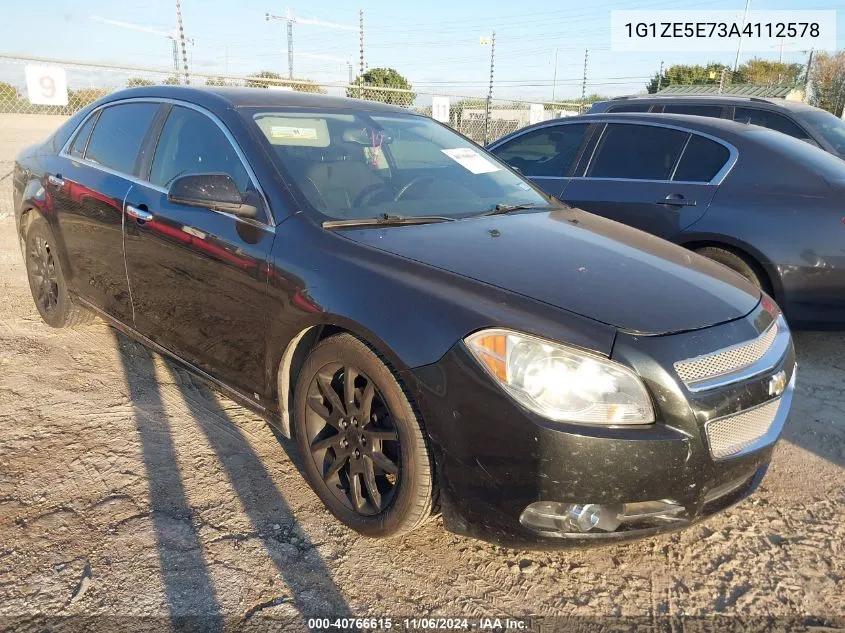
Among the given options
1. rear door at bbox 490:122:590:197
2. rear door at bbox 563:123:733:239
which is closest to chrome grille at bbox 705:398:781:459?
rear door at bbox 563:123:733:239

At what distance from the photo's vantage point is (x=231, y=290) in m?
2.83

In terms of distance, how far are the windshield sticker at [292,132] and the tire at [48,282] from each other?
6.57 feet

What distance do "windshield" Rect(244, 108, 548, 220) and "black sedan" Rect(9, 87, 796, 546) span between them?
0.01 meters

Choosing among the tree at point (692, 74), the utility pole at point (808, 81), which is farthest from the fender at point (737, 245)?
the tree at point (692, 74)

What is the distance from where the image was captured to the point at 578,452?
1978 mm

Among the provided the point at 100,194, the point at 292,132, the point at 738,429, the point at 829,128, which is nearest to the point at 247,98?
the point at 292,132

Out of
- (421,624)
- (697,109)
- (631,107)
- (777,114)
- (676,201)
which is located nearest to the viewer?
(421,624)

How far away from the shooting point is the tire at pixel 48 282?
14.1 feet

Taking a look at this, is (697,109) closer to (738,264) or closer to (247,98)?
(738,264)

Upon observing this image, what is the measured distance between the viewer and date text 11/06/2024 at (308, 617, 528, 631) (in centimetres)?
211

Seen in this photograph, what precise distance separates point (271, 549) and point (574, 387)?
127 cm

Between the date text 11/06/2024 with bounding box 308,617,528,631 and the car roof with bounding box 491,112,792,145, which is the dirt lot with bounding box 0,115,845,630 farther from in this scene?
the car roof with bounding box 491,112,792,145

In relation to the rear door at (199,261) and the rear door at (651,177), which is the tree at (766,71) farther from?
the rear door at (199,261)

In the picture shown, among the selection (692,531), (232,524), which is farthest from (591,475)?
(232,524)
